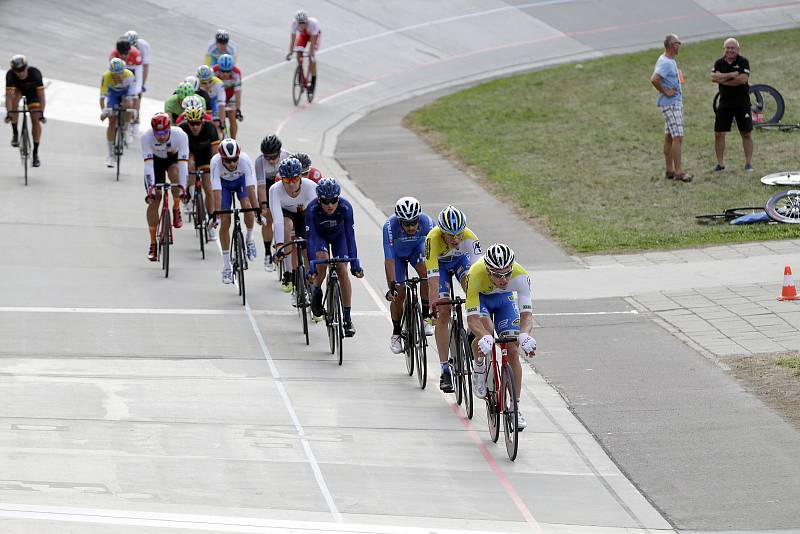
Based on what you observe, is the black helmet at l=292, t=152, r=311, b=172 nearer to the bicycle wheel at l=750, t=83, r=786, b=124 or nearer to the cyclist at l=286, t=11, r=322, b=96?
the bicycle wheel at l=750, t=83, r=786, b=124

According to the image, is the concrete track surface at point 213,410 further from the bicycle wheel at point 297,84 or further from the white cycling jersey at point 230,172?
the bicycle wheel at point 297,84

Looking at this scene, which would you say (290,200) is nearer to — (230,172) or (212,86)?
(230,172)

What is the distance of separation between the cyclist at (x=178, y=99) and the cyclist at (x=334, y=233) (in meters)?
5.54

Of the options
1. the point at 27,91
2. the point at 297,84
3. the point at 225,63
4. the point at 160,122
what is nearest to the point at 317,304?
the point at 160,122

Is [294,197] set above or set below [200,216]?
above

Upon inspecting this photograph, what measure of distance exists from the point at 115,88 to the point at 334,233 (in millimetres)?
8275

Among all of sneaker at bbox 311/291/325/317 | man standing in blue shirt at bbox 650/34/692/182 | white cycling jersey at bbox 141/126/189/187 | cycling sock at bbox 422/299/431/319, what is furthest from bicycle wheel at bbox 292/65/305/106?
cycling sock at bbox 422/299/431/319

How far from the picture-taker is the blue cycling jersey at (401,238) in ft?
37.7

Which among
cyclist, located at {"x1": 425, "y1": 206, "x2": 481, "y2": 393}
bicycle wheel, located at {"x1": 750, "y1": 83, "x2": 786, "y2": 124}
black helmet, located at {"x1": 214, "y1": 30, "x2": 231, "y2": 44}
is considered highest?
black helmet, located at {"x1": 214, "y1": 30, "x2": 231, "y2": 44}

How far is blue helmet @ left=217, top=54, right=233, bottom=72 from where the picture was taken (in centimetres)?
2053

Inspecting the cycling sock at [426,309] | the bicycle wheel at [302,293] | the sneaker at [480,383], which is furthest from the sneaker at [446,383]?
the bicycle wheel at [302,293]

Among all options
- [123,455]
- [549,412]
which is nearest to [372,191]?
[549,412]

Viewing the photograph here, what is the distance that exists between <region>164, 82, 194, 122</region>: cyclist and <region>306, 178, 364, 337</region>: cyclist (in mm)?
5542

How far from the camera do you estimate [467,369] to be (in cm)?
1057
